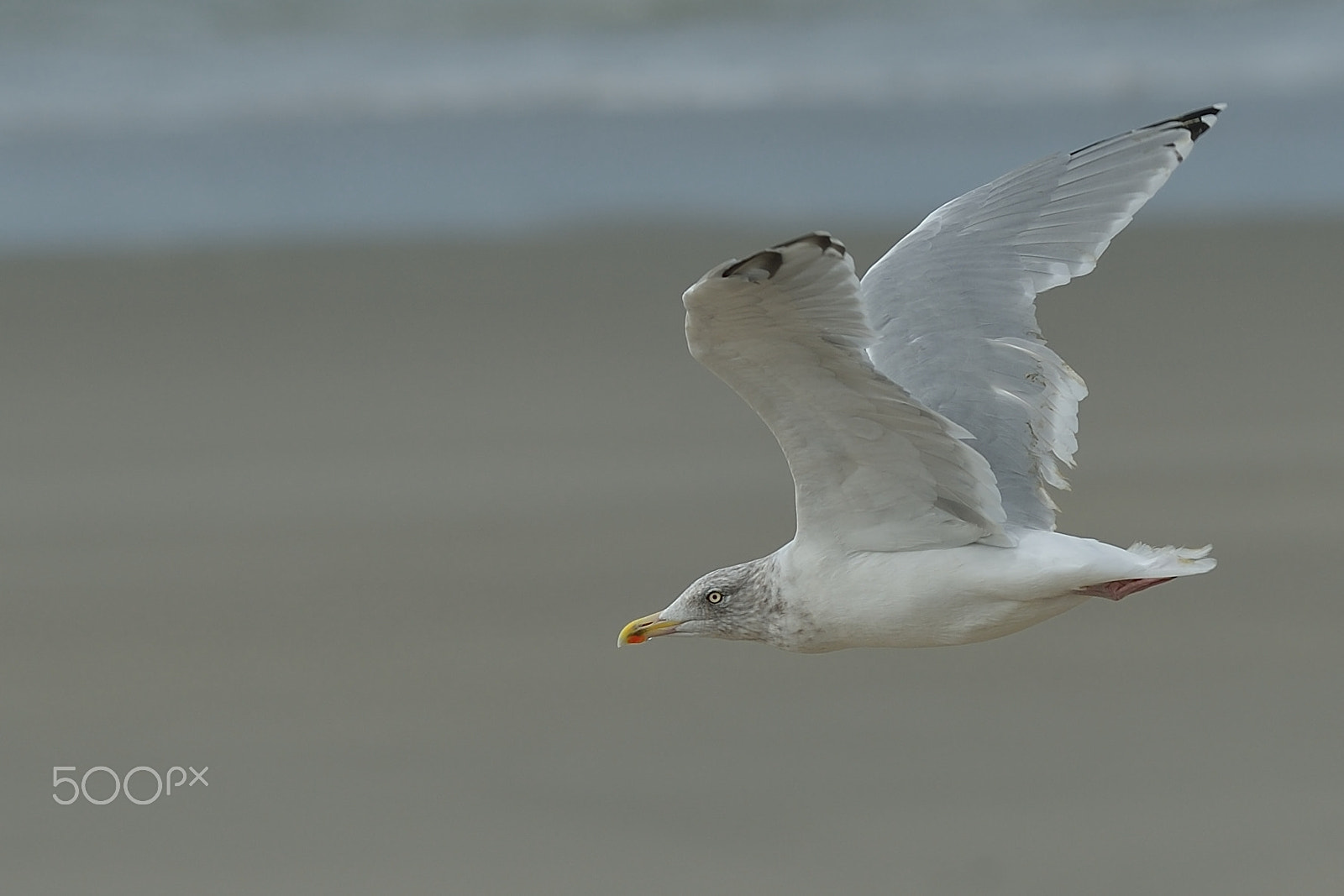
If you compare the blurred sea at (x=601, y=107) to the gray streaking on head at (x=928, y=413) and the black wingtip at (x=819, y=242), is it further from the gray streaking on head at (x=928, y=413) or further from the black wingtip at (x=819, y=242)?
the black wingtip at (x=819, y=242)

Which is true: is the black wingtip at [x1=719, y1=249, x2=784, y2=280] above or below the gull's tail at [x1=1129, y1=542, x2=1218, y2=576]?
above

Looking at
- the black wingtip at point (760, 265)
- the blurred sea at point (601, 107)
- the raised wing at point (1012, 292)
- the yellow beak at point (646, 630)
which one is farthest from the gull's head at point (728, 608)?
the blurred sea at point (601, 107)

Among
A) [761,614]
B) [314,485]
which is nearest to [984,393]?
[761,614]

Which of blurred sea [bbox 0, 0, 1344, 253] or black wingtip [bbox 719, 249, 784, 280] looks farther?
blurred sea [bbox 0, 0, 1344, 253]

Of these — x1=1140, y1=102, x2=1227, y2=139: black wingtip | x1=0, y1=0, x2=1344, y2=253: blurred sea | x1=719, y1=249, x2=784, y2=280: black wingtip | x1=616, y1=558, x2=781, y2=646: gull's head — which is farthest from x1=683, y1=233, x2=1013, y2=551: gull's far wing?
x1=0, y1=0, x2=1344, y2=253: blurred sea

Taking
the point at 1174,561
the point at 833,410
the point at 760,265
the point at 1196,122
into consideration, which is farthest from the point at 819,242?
the point at 1196,122

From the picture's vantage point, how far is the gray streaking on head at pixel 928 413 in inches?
145

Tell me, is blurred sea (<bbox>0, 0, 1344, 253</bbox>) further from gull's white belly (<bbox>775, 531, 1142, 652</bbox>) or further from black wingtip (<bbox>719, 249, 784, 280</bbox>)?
black wingtip (<bbox>719, 249, 784, 280</bbox>)

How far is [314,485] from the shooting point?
299 inches

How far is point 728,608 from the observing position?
14.9ft

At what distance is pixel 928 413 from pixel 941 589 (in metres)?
0.47

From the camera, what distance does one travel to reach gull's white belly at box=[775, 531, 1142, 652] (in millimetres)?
4121

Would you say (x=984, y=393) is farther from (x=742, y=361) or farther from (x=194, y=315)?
(x=194, y=315)

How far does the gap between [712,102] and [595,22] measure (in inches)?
91.1
